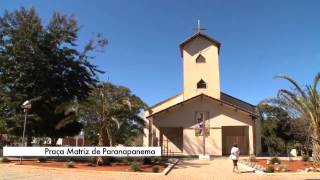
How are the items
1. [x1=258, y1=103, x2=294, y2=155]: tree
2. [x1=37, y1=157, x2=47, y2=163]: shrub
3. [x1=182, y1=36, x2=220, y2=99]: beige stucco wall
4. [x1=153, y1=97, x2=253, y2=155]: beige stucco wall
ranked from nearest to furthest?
[x1=37, y1=157, x2=47, y2=163]: shrub
[x1=153, y1=97, x2=253, y2=155]: beige stucco wall
[x1=182, y1=36, x2=220, y2=99]: beige stucco wall
[x1=258, y1=103, x2=294, y2=155]: tree

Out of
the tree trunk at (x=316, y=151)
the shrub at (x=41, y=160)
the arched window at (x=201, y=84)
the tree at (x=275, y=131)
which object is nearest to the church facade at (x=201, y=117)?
the arched window at (x=201, y=84)

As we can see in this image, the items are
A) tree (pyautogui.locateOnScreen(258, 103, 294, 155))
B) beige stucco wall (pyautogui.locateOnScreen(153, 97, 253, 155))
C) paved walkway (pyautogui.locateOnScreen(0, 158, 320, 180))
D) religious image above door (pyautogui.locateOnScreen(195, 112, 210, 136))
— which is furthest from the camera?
tree (pyautogui.locateOnScreen(258, 103, 294, 155))

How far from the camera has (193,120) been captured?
118 feet

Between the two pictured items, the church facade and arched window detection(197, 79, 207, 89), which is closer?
the church facade

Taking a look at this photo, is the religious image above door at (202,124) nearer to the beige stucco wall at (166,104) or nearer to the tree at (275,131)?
the beige stucco wall at (166,104)

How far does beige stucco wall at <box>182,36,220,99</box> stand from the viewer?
3975 centimetres

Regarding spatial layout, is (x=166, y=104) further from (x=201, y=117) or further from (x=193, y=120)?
(x=201, y=117)

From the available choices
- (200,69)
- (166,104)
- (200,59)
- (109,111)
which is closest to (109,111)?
(109,111)

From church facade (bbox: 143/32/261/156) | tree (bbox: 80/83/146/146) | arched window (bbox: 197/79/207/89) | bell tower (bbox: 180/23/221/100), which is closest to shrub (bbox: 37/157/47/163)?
tree (bbox: 80/83/146/146)

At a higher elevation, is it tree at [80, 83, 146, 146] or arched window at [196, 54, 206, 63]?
arched window at [196, 54, 206, 63]

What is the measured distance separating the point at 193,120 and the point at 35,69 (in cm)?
1479

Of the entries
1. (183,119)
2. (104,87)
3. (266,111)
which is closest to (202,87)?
(183,119)

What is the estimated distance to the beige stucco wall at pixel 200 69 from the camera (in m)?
39.8

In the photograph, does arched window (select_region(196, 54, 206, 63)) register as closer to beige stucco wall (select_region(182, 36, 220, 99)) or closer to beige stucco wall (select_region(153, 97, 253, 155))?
beige stucco wall (select_region(182, 36, 220, 99))
